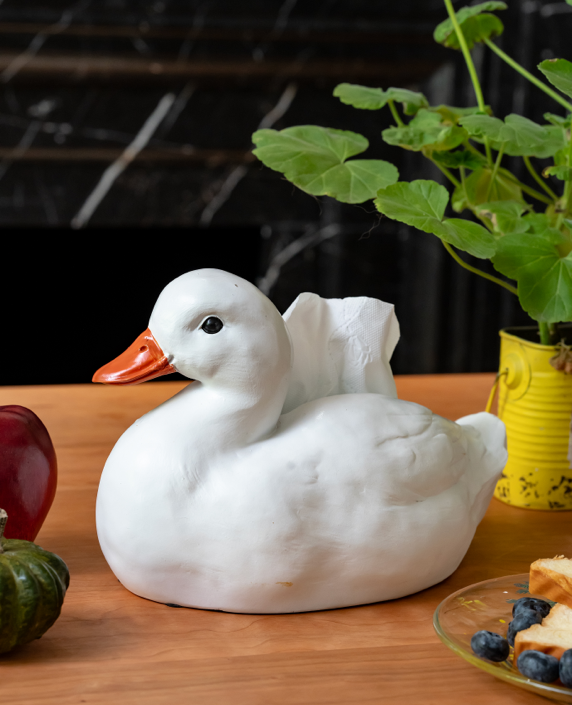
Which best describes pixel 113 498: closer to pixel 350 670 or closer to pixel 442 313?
pixel 350 670

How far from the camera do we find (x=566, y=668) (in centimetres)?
44

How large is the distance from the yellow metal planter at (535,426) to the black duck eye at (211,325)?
0.35 m

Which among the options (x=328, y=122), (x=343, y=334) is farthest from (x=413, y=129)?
(x=328, y=122)

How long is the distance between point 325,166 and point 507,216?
0.18 metres

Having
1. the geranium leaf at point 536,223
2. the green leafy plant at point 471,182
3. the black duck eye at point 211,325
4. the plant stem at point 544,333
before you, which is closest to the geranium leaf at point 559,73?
the green leafy plant at point 471,182

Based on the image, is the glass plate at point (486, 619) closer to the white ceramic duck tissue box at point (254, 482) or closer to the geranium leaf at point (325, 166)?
the white ceramic duck tissue box at point (254, 482)

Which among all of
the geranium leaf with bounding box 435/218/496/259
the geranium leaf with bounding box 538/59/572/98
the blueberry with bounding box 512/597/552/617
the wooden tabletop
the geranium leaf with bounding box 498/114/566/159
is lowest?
the wooden tabletop

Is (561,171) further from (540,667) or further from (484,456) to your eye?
(540,667)

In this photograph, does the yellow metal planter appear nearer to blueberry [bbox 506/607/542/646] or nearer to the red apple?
blueberry [bbox 506/607/542/646]

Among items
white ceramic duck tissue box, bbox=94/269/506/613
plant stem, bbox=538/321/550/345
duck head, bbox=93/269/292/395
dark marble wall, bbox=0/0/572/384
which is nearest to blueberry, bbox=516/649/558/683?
white ceramic duck tissue box, bbox=94/269/506/613

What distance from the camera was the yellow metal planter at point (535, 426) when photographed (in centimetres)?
75

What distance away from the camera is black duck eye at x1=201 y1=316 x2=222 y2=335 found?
0.54m

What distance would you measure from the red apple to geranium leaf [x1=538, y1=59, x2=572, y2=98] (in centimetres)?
52

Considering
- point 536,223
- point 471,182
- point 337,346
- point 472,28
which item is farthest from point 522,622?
point 472,28
